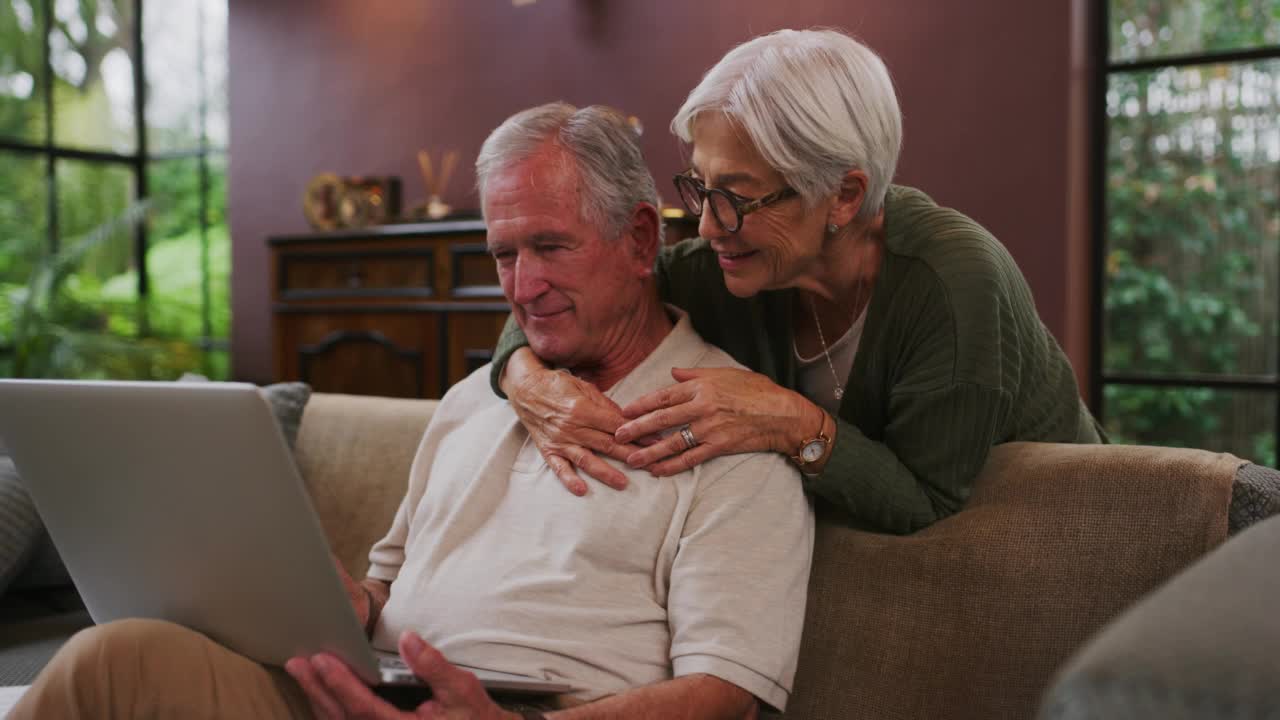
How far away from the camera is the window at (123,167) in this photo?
607 cm

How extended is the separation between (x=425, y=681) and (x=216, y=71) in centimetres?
620

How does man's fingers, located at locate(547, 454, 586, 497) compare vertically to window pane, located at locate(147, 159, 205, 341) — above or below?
below

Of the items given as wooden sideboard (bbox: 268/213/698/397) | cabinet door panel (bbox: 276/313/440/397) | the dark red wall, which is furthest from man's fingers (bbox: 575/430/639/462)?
cabinet door panel (bbox: 276/313/440/397)

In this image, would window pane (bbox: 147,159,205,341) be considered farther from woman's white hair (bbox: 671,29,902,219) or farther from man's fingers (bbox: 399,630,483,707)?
man's fingers (bbox: 399,630,483,707)

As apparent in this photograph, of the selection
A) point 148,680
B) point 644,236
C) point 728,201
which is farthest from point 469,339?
point 148,680

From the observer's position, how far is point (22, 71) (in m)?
6.13

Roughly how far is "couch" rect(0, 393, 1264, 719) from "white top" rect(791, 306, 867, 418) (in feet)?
0.82

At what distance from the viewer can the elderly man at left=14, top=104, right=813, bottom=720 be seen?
1.16 metres

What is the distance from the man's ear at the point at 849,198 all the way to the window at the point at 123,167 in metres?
4.91

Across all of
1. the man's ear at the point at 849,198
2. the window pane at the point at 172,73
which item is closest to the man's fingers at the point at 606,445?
the man's ear at the point at 849,198

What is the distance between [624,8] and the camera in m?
4.64

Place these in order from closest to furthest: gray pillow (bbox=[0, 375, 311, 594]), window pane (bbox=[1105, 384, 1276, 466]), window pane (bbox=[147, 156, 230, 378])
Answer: gray pillow (bbox=[0, 375, 311, 594]) < window pane (bbox=[1105, 384, 1276, 466]) < window pane (bbox=[147, 156, 230, 378])

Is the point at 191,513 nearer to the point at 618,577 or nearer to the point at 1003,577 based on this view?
the point at 618,577

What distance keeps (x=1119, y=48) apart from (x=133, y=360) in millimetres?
4613
